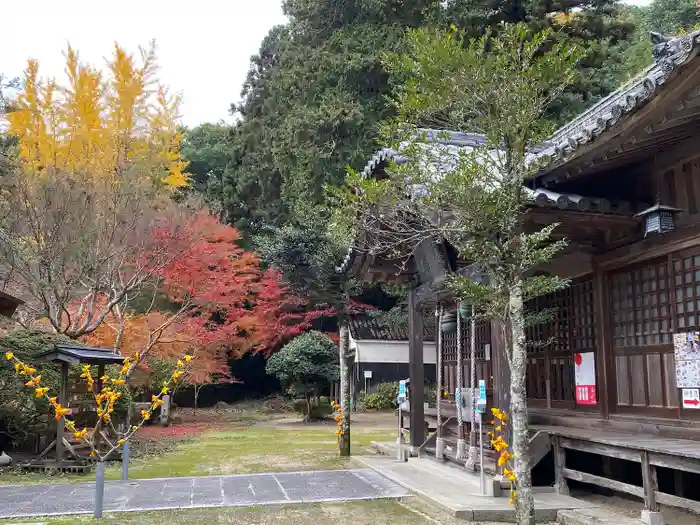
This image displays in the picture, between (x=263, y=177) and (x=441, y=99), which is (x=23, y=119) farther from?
(x=441, y=99)

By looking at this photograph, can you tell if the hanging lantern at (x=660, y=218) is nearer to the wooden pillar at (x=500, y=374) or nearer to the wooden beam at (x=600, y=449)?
the wooden pillar at (x=500, y=374)

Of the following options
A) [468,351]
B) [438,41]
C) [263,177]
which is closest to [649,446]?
[438,41]

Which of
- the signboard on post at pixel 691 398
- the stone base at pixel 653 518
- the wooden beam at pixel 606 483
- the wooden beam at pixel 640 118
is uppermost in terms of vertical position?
the wooden beam at pixel 640 118

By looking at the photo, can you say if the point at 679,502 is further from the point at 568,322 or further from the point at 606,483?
the point at 568,322

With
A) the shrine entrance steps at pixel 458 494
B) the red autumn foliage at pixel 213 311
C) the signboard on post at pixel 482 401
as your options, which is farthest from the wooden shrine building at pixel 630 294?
the red autumn foliage at pixel 213 311

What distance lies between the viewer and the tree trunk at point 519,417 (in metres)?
4.50

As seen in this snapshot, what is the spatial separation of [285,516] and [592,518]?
3173 millimetres

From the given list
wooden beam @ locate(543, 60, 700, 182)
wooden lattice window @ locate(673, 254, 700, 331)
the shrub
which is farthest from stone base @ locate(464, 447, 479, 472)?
the shrub

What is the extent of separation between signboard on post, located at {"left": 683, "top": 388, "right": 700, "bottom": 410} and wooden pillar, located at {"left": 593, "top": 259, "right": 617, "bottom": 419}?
3.78ft

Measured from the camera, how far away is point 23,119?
18766 millimetres

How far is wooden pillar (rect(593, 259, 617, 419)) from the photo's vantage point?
763 cm

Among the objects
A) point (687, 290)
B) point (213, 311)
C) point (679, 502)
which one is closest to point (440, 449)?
point (679, 502)

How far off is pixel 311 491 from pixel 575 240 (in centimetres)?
473

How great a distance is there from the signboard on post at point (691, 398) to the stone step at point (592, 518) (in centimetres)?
132
